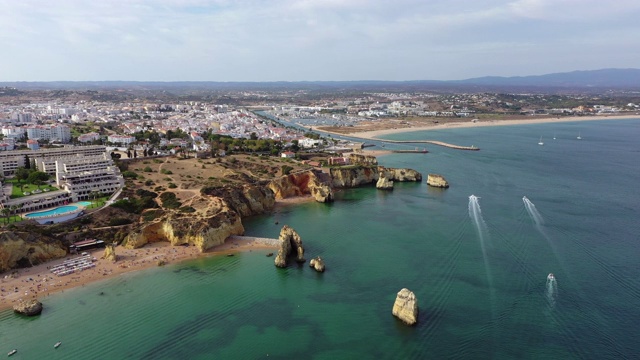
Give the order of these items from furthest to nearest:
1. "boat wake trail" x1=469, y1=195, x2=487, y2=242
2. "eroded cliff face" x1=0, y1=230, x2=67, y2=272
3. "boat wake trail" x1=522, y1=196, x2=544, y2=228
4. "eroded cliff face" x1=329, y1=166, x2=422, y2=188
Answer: "eroded cliff face" x1=329, y1=166, x2=422, y2=188
"boat wake trail" x1=522, y1=196, x2=544, y2=228
"boat wake trail" x1=469, y1=195, x2=487, y2=242
"eroded cliff face" x1=0, y1=230, x2=67, y2=272

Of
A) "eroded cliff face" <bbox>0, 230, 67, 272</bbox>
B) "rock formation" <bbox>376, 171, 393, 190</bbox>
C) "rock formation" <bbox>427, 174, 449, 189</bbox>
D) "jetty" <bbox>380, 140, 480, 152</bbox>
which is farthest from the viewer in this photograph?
"jetty" <bbox>380, 140, 480, 152</bbox>

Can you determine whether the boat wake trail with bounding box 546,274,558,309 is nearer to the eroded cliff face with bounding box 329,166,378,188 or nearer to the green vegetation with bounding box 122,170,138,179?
the eroded cliff face with bounding box 329,166,378,188

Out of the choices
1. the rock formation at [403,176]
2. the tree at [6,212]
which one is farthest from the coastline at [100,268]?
the rock formation at [403,176]

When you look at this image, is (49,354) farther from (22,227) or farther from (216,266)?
(22,227)

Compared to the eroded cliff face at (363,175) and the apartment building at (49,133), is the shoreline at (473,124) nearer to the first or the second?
the eroded cliff face at (363,175)

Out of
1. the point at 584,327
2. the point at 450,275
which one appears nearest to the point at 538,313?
the point at 584,327

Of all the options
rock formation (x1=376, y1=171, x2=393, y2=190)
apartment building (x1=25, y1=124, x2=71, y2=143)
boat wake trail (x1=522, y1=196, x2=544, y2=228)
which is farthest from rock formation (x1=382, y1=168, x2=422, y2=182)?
apartment building (x1=25, y1=124, x2=71, y2=143)

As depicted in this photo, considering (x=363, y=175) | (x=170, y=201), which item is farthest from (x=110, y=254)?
(x=363, y=175)
